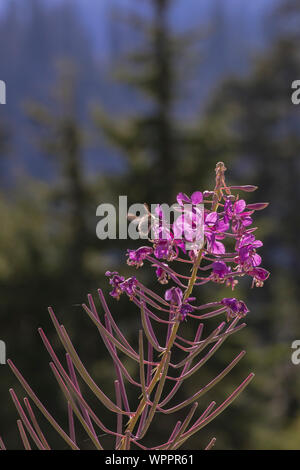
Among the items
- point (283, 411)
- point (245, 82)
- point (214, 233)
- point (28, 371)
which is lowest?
point (283, 411)

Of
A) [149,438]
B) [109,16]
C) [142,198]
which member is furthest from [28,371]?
[109,16]

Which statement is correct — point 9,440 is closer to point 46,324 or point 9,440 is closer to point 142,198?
point 46,324

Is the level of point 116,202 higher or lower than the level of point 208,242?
higher

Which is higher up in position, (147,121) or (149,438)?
(147,121)

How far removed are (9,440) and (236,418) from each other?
4.17 meters

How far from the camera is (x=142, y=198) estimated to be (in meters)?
10.4

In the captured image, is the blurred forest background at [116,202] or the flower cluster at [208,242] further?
the blurred forest background at [116,202]

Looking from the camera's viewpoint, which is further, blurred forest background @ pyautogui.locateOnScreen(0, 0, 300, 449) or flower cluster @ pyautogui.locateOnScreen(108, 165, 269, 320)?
blurred forest background @ pyautogui.locateOnScreen(0, 0, 300, 449)

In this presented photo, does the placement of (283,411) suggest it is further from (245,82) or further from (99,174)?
(245,82)

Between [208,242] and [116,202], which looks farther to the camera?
[116,202]

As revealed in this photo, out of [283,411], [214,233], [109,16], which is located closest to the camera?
[214,233]

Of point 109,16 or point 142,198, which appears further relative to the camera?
point 109,16

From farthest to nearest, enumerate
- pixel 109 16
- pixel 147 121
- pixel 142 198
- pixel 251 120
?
1. pixel 251 120
2. pixel 109 16
3. pixel 147 121
4. pixel 142 198
